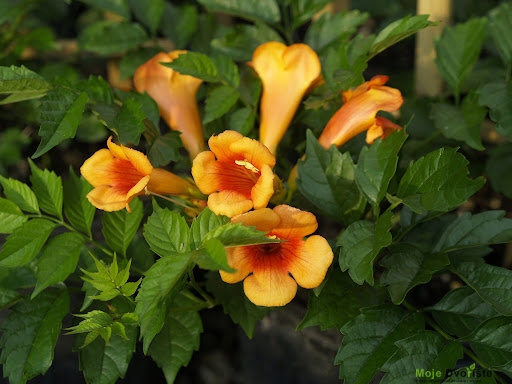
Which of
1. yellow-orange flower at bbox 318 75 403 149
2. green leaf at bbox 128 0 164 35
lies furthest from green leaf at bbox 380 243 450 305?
green leaf at bbox 128 0 164 35

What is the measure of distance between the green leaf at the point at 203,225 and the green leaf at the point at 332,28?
70cm

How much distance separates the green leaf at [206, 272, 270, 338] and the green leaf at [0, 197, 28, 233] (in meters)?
0.40

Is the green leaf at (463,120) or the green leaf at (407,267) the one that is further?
the green leaf at (463,120)

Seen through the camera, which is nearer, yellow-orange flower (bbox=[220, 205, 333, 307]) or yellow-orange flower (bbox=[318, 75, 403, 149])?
yellow-orange flower (bbox=[220, 205, 333, 307])

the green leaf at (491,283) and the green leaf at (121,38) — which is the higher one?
the green leaf at (121,38)

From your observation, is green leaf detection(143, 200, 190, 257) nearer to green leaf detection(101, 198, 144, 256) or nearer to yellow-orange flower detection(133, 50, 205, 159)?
green leaf detection(101, 198, 144, 256)

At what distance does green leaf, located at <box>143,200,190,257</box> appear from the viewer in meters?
0.98

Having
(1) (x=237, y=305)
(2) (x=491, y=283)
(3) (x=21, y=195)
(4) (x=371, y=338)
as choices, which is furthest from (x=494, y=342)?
(3) (x=21, y=195)

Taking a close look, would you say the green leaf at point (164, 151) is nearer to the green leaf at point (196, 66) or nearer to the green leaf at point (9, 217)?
the green leaf at point (196, 66)

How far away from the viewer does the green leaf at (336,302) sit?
3.34ft

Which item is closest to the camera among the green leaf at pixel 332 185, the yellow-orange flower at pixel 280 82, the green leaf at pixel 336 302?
the green leaf at pixel 336 302

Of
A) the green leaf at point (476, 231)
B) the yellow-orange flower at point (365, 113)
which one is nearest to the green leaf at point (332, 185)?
the yellow-orange flower at point (365, 113)

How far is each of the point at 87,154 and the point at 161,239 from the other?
1629 mm

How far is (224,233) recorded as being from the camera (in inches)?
33.4
